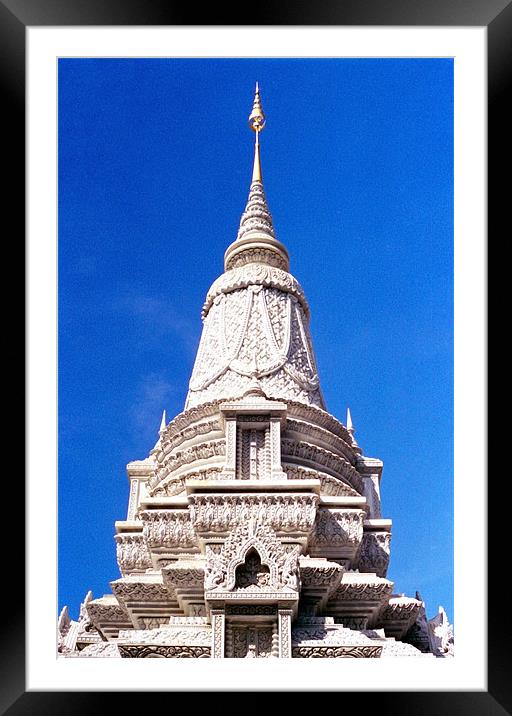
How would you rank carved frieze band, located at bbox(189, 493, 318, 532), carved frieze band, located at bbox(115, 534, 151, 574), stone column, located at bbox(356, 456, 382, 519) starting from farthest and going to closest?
stone column, located at bbox(356, 456, 382, 519) → carved frieze band, located at bbox(115, 534, 151, 574) → carved frieze band, located at bbox(189, 493, 318, 532)

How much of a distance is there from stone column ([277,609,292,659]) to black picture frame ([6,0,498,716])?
8.06 m

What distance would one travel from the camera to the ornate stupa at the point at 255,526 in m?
12.1

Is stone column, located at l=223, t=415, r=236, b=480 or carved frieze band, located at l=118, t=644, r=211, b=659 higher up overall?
stone column, located at l=223, t=415, r=236, b=480

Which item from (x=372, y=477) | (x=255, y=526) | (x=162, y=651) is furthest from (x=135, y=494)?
(x=255, y=526)

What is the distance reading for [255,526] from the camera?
1235 centimetres

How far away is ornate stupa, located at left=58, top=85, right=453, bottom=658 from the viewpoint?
12.1 meters

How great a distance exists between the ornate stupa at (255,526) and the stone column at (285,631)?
0.02 m

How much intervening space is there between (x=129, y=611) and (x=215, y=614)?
2.93m

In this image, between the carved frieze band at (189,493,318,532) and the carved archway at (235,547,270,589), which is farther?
the carved frieze band at (189,493,318,532)

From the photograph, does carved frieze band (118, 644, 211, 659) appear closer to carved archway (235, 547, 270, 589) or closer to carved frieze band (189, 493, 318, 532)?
carved archway (235, 547, 270, 589)

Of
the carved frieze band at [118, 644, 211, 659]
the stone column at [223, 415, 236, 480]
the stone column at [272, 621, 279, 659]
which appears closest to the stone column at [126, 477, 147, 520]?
the stone column at [223, 415, 236, 480]
